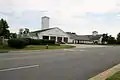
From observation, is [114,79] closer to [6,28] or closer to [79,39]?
[6,28]

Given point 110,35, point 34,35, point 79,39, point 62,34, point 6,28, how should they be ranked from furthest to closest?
point 79,39, point 110,35, point 62,34, point 34,35, point 6,28

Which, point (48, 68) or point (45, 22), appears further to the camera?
point (45, 22)

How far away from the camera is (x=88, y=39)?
379 ft

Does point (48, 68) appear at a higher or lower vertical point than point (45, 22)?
lower

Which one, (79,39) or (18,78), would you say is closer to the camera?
(18,78)

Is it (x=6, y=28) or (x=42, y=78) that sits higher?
(x=6, y=28)

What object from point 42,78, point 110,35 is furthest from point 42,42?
point 110,35

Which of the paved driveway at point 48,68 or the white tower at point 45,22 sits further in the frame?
the white tower at point 45,22

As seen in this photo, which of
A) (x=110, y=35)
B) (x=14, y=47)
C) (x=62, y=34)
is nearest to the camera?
(x=14, y=47)

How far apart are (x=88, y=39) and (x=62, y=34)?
2971 centimetres

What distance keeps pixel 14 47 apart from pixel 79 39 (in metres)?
75.8

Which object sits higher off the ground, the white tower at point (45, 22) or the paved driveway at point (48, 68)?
the white tower at point (45, 22)

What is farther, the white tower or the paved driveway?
the white tower

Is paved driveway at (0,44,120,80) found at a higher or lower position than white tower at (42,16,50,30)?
lower
